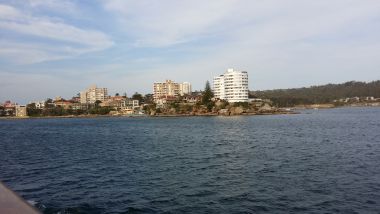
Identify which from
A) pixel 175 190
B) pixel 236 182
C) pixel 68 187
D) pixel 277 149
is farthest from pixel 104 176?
pixel 277 149

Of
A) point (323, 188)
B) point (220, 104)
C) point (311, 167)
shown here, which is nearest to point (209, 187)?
point (323, 188)

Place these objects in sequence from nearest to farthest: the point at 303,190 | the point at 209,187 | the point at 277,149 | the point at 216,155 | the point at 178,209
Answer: the point at 178,209 → the point at 303,190 → the point at 209,187 → the point at 216,155 → the point at 277,149

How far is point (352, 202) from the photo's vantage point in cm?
1955

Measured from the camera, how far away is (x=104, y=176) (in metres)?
28.8

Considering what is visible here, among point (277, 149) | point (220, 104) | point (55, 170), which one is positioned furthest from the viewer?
point (220, 104)

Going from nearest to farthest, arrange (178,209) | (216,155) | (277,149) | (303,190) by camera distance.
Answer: (178,209) → (303,190) → (216,155) → (277,149)

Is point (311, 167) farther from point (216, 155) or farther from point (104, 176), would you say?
A: point (104, 176)

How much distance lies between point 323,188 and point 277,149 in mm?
20597

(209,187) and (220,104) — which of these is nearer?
(209,187)

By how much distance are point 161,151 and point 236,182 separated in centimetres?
2056

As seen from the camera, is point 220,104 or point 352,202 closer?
point 352,202

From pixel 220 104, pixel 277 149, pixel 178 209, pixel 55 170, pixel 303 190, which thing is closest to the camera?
pixel 178 209

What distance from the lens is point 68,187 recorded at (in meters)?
24.7

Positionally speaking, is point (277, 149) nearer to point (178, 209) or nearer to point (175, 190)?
point (175, 190)
